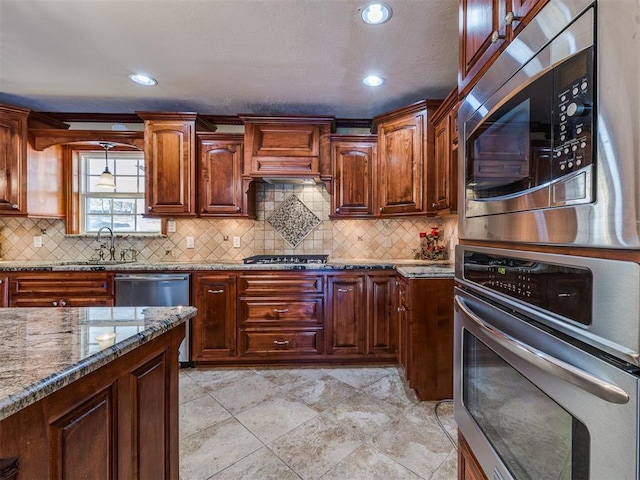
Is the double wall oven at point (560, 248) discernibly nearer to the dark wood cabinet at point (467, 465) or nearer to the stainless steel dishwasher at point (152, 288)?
the dark wood cabinet at point (467, 465)

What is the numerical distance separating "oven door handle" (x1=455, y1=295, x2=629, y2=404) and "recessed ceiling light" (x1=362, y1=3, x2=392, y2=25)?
175cm

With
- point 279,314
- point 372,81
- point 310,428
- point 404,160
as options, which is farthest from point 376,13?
point 310,428

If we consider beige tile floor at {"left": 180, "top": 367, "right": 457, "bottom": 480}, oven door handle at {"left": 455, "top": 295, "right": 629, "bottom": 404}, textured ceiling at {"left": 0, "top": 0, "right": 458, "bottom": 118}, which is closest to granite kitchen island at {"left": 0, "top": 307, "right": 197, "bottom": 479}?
beige tile floor at {"left": 180, "top": 367, "right": 457, "bottom": 480}

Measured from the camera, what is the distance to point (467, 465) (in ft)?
3.29

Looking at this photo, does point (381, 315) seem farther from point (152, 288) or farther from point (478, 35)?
point (478, 35)

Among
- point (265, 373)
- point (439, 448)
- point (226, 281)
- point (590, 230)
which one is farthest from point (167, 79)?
point (439, 448)

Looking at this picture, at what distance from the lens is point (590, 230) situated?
1.69ft

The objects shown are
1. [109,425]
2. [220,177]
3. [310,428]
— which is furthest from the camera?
[220,177]

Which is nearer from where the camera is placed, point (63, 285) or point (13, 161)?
point (63, 285)

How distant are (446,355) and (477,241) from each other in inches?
59.5

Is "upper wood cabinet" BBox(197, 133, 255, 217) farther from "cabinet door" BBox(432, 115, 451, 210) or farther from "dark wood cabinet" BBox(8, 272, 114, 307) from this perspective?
"cabinet door" BBox(432, 115, 451, 210)

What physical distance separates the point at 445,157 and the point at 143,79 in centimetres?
252

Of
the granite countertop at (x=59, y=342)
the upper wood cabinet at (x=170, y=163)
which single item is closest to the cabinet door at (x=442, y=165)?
the granite countertop at (x=59, y=342)

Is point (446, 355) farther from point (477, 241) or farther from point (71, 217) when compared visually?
point (71, 217)
